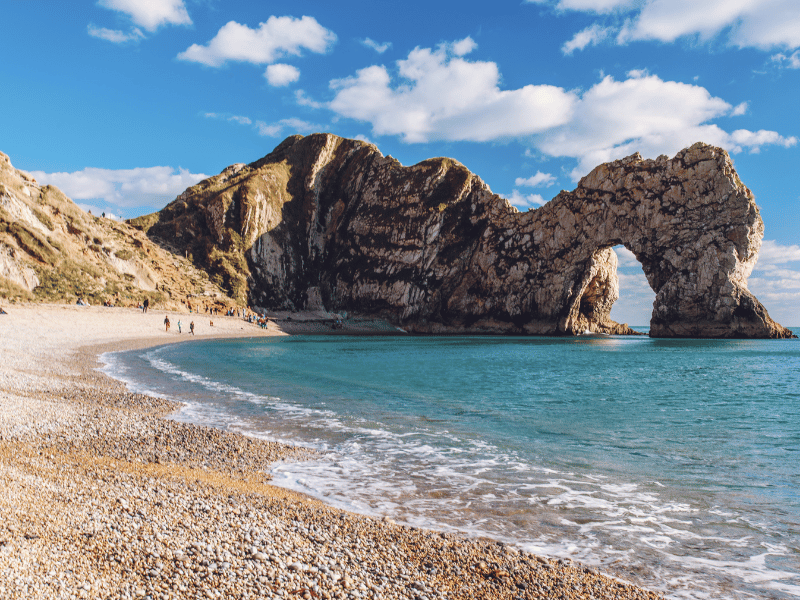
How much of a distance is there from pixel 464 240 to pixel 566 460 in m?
82.2

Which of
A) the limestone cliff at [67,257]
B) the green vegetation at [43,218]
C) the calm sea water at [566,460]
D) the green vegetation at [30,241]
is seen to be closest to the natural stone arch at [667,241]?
the calm sea water at [566,460]

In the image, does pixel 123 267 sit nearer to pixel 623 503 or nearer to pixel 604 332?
pixel 623 503

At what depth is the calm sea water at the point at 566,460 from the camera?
5.73 meters

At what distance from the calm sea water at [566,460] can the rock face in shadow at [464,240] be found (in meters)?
54.7

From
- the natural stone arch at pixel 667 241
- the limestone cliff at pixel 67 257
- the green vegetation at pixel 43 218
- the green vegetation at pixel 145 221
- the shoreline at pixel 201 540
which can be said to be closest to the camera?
the shoreline at pixel 201 540

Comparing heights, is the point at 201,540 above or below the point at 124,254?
below

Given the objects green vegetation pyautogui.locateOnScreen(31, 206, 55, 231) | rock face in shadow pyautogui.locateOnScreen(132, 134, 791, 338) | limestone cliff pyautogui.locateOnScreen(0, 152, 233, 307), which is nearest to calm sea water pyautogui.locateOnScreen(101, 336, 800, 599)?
limestone cliff pyautogui.locateOnScreen(0, 152, 233, 307)

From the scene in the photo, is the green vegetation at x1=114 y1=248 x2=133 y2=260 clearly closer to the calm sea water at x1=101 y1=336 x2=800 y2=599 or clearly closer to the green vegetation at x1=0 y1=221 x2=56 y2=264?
the green vegetation at x1=0 y1=221 x2=56 y2=264

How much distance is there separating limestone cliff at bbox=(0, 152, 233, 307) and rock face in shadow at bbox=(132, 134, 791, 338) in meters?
13.2

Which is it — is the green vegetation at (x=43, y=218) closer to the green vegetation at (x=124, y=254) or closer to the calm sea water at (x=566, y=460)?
the green vegetation at (x=124, y=254)

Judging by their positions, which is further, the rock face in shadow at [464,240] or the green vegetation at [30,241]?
the rock face in shadow at [464,240]

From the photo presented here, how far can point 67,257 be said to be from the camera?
52.8m

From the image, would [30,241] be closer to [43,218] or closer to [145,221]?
[43,218]

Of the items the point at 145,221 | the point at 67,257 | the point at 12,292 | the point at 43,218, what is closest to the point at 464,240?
the point at 145,221
